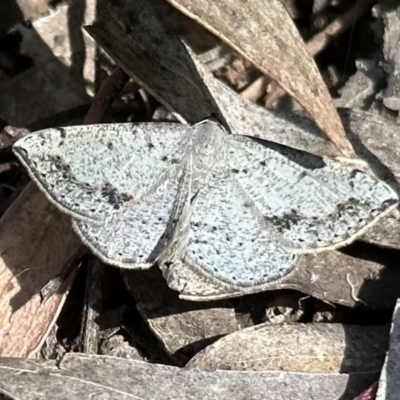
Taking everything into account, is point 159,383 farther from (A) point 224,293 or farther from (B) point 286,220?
(B) point 286,220

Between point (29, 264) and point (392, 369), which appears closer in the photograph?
point (392, 369)

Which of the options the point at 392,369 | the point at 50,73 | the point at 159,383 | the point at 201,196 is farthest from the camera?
the point at 50,73

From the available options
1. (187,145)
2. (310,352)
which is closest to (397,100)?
(187,145)

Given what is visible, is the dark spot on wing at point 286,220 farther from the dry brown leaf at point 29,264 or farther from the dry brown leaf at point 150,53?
the dry brown leaf at point 29,264

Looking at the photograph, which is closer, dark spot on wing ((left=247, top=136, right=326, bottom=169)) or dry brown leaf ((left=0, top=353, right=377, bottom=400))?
dry brown leaf ((left=0, top=353, right=377, bottom=400))

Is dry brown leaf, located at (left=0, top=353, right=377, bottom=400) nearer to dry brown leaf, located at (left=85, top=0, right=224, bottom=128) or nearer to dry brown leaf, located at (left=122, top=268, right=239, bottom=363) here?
dry brown leaf, located at (left=122, top=268, right=239, bottom=363)

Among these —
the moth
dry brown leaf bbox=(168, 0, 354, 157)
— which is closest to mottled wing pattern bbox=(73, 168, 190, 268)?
the moth

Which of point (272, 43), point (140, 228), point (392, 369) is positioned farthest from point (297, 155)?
point (392, 369)

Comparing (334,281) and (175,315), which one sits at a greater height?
(175,315)

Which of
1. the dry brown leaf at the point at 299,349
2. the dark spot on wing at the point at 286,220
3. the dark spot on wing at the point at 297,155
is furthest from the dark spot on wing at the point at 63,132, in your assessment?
the dry brown leaf at the point at 299,349
